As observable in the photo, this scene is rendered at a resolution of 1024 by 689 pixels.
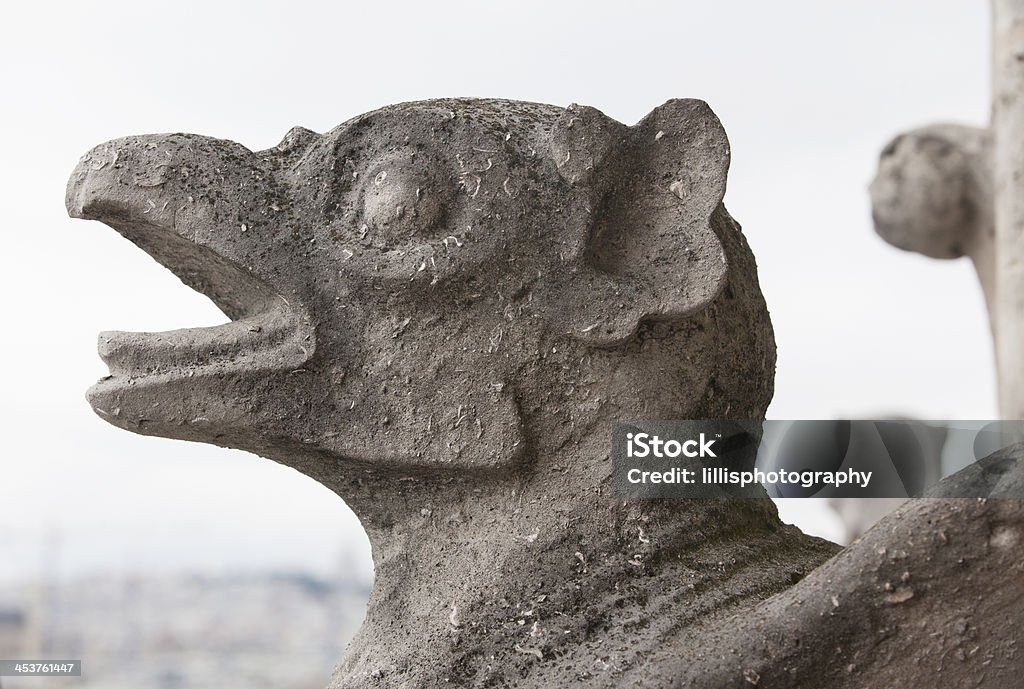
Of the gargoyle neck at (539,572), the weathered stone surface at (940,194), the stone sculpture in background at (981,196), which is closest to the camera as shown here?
the gargoyle neck at (539,572)

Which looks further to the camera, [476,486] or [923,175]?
[923,175]

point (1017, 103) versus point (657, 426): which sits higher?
point (1017, 103)

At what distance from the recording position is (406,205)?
1.45 metres

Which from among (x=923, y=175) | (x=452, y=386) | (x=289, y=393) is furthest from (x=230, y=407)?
(x=923, y=175)

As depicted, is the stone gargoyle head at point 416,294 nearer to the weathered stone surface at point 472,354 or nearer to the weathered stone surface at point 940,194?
the weathered stone surface at point 472,354

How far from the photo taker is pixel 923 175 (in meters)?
3.46

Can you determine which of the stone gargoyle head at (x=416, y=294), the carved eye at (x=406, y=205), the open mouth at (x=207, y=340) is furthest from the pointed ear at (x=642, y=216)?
the open mouth at (x=207, y=340)

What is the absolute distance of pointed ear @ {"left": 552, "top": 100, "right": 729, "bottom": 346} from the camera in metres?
1.43

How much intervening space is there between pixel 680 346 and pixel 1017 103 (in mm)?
1697

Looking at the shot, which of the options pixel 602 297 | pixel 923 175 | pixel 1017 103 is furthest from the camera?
pixel 923 175

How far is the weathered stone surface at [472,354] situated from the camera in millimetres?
1426

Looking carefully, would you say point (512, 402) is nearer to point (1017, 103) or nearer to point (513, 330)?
point (513, 330)

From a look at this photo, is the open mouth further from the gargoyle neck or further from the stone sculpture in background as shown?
the stone sculpture in background

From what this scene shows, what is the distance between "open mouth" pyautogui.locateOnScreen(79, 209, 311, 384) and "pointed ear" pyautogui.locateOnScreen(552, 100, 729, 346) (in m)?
0.30
